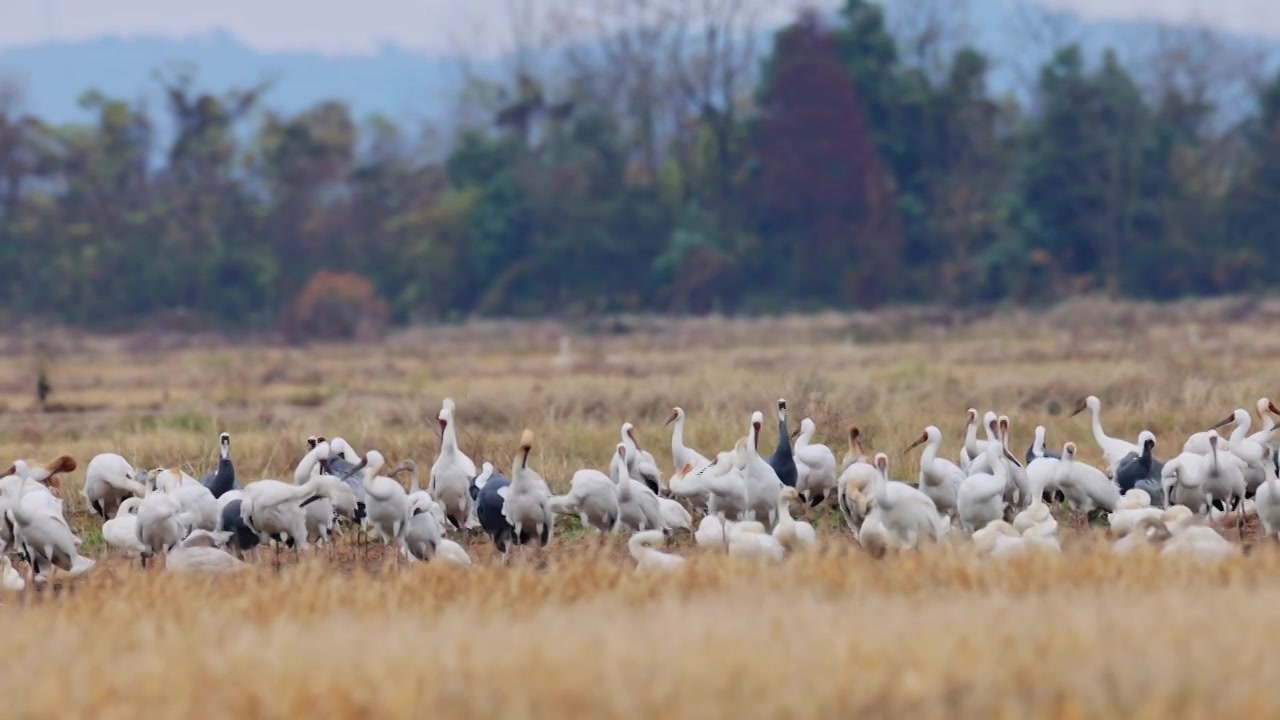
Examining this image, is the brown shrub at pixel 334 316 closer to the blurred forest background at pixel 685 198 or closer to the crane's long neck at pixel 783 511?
the blurred forest background at pixel 685 198

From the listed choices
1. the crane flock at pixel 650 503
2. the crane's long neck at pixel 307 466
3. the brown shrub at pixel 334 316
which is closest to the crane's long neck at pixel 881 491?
the crane flock at pixel 650 503

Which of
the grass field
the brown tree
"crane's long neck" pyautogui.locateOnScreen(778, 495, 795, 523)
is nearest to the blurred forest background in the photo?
the brown tree

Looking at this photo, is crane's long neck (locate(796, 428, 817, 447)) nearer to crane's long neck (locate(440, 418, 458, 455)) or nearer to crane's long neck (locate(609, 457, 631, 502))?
crane's long neck (locate(609, 457, 631, 502))

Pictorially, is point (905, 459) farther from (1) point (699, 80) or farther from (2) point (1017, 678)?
(1) point (699, 80)

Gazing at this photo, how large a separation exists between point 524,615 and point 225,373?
24.6 m

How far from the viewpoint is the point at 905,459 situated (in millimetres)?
17203

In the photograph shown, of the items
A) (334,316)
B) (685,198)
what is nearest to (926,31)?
(685,198)

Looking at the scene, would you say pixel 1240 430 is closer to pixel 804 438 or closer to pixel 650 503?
pixel 804 438

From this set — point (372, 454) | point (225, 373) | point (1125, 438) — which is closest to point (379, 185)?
point (225, 373)

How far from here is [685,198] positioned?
186 ft

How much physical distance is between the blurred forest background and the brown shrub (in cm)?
10

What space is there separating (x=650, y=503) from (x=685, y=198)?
43066mm

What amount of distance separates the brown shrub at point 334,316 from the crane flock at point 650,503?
32515 millimetres

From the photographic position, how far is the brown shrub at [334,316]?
4822cm
